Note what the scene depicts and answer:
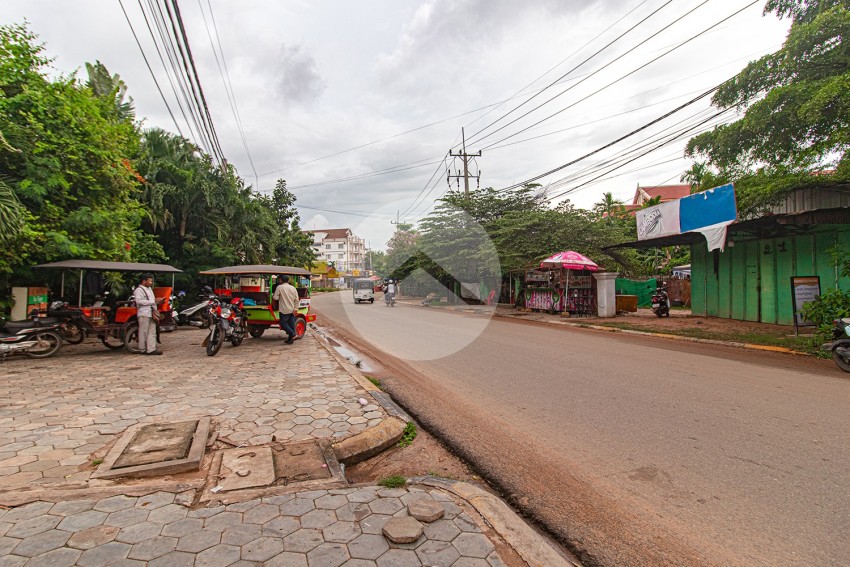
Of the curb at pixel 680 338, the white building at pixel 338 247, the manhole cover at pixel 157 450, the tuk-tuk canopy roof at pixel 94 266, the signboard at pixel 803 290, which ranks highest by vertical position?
the white building at pixel 338 247

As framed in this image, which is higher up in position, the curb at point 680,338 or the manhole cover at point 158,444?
the curb at point 680,338

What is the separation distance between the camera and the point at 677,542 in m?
2.38

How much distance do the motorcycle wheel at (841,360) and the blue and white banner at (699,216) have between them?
469 cm

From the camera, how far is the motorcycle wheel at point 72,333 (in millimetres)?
8383

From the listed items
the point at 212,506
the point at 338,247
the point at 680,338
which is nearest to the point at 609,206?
the point at 680,338

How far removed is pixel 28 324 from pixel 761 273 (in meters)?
17.6

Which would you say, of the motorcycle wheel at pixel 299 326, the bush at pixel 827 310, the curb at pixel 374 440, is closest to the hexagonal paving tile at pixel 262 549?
the curb at pixel 374 440

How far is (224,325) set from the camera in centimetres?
830

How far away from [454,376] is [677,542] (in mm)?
4301

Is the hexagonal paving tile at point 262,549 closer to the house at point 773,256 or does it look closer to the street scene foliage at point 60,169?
the street scene foliage at point 60,169

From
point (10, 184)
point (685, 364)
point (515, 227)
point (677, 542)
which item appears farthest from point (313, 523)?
point (515, 227)

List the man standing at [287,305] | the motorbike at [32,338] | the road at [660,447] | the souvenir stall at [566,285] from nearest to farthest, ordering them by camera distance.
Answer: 1. the road at [660,447]
2. the motorbike at [32,338]
3. the man standing at [287,305]
4. the souvenir stall at [566,285]

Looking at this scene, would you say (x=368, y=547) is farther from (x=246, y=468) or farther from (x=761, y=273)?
(x=761, y=273)

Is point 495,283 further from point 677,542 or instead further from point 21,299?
point 677,542
